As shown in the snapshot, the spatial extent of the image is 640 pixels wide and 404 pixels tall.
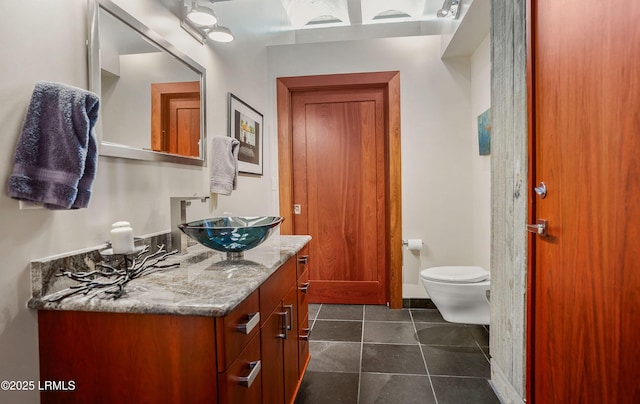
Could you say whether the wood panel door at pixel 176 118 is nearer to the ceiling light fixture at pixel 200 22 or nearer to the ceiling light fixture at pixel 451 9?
the ceiling light fixture at pixel 200 22

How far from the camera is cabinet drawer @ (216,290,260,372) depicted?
0.83m

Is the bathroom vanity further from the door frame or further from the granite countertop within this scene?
the door frame

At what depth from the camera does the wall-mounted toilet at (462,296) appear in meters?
2.17

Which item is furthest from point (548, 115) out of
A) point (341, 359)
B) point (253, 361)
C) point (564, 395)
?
point (341, 359)

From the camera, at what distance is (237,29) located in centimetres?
237

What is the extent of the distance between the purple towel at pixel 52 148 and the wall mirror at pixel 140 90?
0.79ft

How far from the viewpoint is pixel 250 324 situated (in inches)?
38.8

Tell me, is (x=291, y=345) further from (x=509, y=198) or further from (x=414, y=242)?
(x=414, y=242)

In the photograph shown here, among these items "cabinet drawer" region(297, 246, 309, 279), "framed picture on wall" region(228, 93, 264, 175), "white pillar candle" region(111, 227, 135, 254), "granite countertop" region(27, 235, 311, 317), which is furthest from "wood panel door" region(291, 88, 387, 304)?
"white pillar candle" region(111, 227, 135, 254)

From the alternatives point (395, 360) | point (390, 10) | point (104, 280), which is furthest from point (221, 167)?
point (390, 10)

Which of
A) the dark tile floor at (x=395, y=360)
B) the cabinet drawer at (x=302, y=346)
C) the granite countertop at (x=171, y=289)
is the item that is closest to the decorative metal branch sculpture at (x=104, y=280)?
the granite countertop at (x=171, y=289)

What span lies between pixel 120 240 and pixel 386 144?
247cm

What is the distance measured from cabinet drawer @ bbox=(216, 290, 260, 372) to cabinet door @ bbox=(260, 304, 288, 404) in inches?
4.8

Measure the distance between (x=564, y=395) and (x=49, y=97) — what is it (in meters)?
1.86
